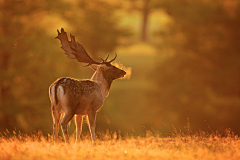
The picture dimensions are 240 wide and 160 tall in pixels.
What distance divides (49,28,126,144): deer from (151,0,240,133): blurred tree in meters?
18.6

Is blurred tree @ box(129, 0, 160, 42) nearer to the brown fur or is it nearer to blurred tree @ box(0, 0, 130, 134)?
blurred tree @ box(0, 0, 130, 134)

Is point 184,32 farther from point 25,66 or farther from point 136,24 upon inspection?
point 136,24

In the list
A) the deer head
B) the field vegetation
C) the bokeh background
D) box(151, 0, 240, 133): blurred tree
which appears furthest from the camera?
box(151, 0, 240, 133): blurred tree

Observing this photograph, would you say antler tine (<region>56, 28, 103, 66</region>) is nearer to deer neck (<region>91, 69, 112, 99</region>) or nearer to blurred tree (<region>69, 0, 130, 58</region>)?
deer neck (<region>91, 69, 112, 99</region>)

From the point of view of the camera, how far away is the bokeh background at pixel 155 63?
21.6 metres

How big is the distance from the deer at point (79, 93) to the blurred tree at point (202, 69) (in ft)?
60.9

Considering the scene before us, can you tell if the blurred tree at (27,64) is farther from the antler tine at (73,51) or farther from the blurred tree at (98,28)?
the antler tine at (73,51)

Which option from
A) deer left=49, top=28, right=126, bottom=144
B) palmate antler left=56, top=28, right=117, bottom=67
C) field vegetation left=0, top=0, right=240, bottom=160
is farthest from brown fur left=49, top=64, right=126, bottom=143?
field vegetation left=0, top=0, right=240, bottom=160

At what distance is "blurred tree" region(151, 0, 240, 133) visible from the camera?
2798 cm

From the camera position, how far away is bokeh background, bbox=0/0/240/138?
70.7 ft

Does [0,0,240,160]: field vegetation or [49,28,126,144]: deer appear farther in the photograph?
[0,0,240,160]: field vegetation

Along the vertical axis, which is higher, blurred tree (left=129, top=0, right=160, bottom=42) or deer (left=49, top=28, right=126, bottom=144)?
blurred tree (left=129, top=0, right=160, bottom=42)

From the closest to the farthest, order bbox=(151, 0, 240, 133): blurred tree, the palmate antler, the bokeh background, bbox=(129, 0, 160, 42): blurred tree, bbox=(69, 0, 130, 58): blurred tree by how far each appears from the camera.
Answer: the palmate antler, the bokeh background, bbox=(151, 0, 240, 133): blurred tree, bbox=(69, 0, 130, 58): blurred tree, bbox=(129, 0, 160, 42): blurred tree

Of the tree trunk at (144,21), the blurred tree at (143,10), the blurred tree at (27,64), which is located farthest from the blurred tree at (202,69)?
the blurred tree at (143,10)
